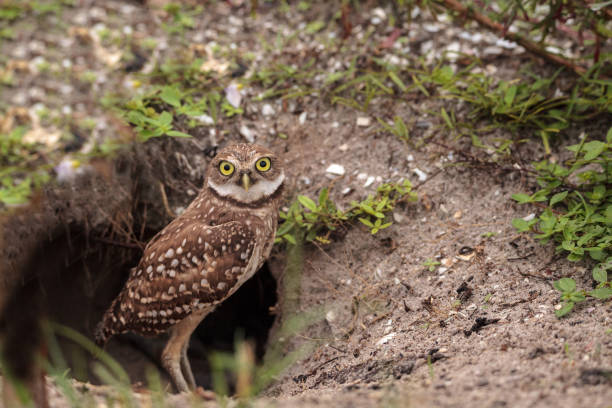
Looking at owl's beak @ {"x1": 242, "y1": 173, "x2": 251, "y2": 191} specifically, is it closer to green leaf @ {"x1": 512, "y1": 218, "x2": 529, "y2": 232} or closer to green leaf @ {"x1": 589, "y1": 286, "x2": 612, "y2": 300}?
green leaf @ {"x1": 512, "y1": 218, "x2": 529, "y2": 232}

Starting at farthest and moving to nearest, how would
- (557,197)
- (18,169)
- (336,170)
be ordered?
(18,169) < (336,170) < (557,197)

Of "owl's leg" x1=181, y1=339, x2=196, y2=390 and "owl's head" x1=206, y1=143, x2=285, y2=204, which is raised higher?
"owl's head" x1=206, y1=143, x2=285, y2=204

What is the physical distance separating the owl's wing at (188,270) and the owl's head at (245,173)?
194 millimetres

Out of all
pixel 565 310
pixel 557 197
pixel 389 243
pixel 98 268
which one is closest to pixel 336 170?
pixel 389 243

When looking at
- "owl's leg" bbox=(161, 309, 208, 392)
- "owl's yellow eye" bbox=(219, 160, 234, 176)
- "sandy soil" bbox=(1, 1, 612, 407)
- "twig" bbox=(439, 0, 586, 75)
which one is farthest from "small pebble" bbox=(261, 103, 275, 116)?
"owl's leg" bbox=(161, 309, 208, 392)

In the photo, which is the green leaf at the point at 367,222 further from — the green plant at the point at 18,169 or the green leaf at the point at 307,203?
the green plant at the point at 18,169

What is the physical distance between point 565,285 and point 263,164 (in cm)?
171

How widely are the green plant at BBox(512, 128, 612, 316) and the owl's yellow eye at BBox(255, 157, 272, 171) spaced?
1.43 meters

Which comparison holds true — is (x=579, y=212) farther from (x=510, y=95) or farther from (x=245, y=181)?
(x=245, y=181)

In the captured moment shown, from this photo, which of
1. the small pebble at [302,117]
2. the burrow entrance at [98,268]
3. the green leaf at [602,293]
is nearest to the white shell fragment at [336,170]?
the small pebble at [302,117]

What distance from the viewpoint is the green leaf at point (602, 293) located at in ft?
7.93

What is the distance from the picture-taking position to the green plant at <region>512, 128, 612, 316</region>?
256cm

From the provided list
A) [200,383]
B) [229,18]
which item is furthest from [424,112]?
[200,383]

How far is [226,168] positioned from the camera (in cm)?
307
